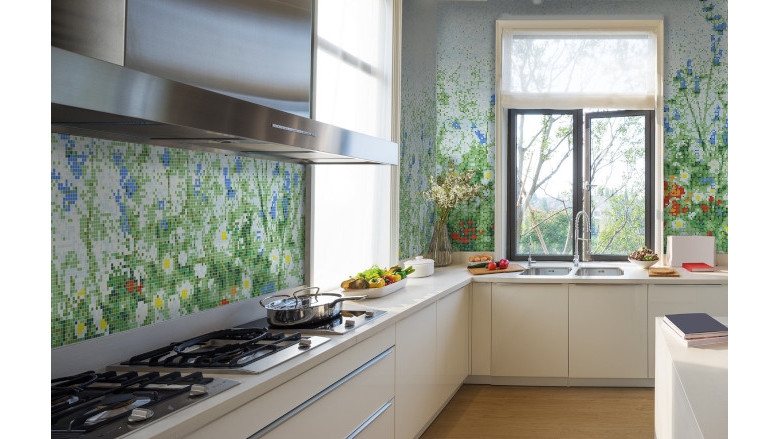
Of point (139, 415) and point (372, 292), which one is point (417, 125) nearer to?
point (372, 292)

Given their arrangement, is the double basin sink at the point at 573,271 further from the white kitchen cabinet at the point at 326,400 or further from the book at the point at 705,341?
the book at the point at 705,341

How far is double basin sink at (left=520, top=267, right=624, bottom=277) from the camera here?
4.66 m

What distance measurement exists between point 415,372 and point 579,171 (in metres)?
2.69

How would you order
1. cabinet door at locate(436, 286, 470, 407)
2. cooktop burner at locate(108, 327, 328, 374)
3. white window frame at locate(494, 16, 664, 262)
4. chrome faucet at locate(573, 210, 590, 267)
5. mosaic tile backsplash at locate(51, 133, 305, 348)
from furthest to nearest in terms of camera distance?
chrome faucet at locate(573, 210, 590, 267) < white window frame at locate(494, 16, 664, 262) < cabinet door at locate(436, 286, 470, 407) < cooktop burner at locate(108, 327, 328, 374) < mosaic tile backsplash at locate(51, 133, 305, 348)

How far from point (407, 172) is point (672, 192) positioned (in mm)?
2148

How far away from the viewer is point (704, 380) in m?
1.69

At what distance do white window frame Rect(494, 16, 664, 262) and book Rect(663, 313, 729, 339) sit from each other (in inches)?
98.6

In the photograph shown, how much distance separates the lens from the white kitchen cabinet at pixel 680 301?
4.21 meters

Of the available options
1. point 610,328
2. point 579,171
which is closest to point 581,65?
point 579,171

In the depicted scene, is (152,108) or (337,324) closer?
(152,108)

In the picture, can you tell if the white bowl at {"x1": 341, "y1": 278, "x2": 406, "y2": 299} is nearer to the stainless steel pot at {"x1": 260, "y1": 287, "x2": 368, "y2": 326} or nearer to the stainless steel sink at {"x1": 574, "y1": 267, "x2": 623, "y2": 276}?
the stainless steel pot at {"x1": 260, "y1": 287, "x2": 368, "y2": 326}

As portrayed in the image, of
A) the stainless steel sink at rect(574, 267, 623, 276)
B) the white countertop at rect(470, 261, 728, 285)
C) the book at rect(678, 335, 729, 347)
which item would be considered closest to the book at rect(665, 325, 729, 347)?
the book at rect(678, 335, 729, 347)

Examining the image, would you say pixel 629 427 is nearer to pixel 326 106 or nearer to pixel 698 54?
pixel 326 106
